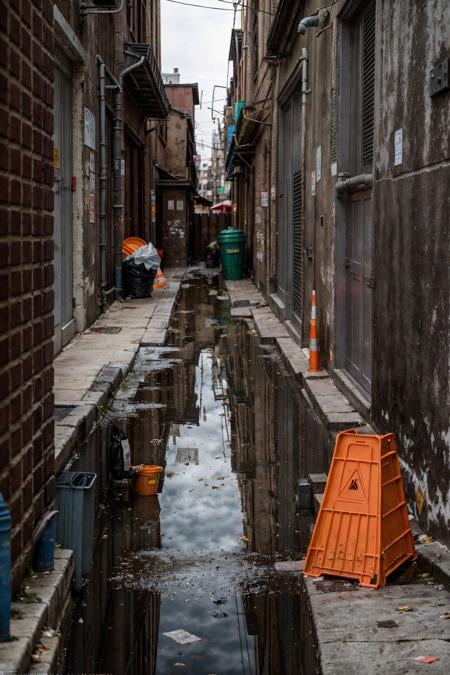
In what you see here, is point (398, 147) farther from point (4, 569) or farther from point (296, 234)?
point (296, 234)

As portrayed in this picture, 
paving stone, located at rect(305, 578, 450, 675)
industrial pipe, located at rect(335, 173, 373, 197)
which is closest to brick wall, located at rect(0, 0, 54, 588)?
paving stone, located at rect(305, 578, 450, 675)

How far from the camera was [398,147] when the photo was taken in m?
6.04

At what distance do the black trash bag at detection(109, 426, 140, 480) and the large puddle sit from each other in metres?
0.12

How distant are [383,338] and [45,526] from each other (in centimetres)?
322

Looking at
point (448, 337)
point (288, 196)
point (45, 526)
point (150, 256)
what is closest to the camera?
point (45, 526)

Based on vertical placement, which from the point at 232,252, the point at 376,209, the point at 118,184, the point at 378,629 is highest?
the point at 118,184

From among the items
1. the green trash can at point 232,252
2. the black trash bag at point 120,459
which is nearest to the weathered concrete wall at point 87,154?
the black trash bag at point 120,459

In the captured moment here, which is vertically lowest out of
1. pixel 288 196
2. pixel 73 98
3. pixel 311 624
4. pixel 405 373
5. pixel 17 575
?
pixel 311 624

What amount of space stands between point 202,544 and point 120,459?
1.24 m

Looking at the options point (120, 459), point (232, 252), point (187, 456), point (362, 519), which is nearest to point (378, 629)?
point (362, 519)

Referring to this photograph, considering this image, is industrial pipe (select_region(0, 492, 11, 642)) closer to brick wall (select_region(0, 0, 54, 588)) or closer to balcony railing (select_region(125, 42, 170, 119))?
brick wall (select_region(0, 0, 54, 588))

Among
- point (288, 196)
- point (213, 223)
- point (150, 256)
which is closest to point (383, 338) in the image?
point (288, 196)

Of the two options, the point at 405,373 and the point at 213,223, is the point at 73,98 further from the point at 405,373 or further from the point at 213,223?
the point at 213,223

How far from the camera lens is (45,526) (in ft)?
13.8
